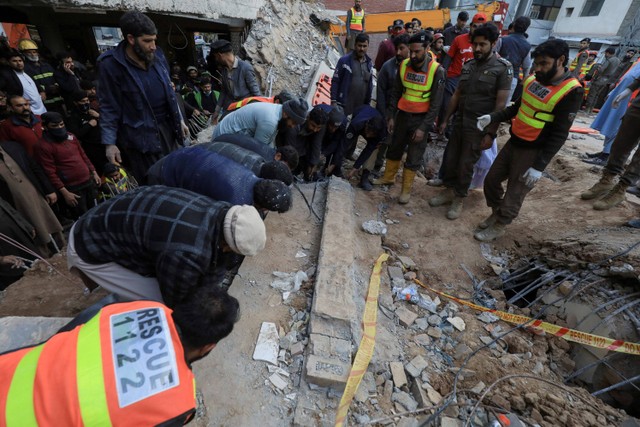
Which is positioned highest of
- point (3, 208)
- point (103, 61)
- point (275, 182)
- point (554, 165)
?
point (103, 61)

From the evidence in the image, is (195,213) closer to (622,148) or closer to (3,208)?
(3,208)

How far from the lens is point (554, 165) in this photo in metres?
5.46

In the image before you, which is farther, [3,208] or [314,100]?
[314,100]

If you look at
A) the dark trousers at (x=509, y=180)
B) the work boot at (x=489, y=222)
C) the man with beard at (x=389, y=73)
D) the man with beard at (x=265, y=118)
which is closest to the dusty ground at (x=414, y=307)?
the work boot at (x=489, y=222)

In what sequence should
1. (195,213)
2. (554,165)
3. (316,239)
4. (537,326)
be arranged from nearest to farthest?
(195,213), (537,326), (316,239), (554,165)

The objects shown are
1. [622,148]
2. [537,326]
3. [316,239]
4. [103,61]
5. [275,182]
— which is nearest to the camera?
[275,182]

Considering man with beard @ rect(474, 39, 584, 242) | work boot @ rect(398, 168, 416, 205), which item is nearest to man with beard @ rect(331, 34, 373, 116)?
work boot @ rect(398, 168, 416, 205)

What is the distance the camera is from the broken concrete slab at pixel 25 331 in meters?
1.74

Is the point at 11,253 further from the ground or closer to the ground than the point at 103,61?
closer to the ground

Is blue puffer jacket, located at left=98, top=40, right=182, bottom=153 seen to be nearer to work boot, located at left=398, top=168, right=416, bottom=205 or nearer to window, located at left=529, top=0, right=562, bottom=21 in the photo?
work boot, located at left=398, top=168, right=416, bottom=205

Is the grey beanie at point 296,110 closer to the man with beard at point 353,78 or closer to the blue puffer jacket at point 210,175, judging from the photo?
the blue puffer jacket at point 210,175

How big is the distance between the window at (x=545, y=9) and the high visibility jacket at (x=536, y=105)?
73.6 ft

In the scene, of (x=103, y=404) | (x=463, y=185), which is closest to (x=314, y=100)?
(x=463, y=185)

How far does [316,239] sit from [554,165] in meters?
4.66
